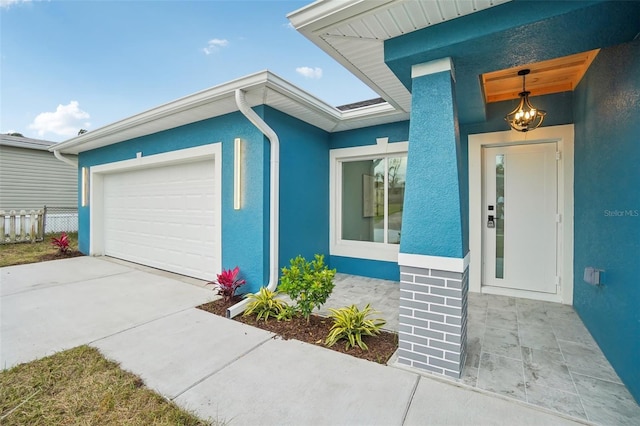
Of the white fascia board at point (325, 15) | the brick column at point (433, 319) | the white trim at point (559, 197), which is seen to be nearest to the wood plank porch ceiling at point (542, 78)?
the white trim at point (559, 197)

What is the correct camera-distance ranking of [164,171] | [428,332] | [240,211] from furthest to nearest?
[164,171], [240,211], [428,332]

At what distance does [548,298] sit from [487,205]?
1.52 m

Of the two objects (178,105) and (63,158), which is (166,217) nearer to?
(178,105)

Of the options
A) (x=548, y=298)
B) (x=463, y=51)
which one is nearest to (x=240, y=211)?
(x=463, y=51)

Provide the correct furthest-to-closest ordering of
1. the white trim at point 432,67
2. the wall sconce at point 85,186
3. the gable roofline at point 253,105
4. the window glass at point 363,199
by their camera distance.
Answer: the wall sconce at point 85,186, the window glass at point 363,199, the gable roofline at point 253,105, the white trim at point 432,67

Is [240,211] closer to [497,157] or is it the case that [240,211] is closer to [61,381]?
[61,381]

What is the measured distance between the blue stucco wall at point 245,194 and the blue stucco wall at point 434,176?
2.28 m

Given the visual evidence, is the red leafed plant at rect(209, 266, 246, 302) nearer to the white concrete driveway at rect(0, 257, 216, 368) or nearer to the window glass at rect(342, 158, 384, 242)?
the white concrete driveway at rect(0, 257, 216, 368)

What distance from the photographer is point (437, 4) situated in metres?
1.89

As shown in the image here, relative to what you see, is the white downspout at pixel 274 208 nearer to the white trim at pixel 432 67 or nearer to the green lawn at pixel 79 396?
the green lawn at pixel 79 396

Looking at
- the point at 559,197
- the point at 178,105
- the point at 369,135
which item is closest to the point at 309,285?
the point at 369,135

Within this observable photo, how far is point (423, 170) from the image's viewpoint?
2256mm

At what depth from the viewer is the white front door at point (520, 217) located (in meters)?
3.89

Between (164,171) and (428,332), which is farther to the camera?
(164,171)
